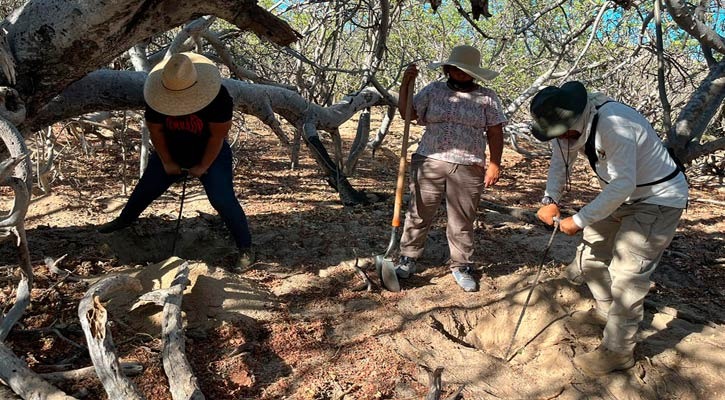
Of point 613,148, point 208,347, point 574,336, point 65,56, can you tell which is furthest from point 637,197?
point 65,56

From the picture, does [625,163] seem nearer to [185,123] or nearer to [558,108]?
[558,108]

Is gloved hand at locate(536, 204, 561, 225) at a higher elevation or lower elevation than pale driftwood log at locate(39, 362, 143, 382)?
higher

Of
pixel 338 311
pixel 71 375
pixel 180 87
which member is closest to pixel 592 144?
pixel 338 311

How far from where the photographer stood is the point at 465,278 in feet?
13.5

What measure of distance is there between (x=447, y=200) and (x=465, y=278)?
0.57 metres

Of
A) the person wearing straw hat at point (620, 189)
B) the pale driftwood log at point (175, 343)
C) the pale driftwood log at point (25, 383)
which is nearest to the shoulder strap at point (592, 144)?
the person wearing straw hat at point (620, 189)

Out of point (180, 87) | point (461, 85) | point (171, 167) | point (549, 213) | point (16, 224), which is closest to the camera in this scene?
point (16, 224)

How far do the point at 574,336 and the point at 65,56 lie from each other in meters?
3.25

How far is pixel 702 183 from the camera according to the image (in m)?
8.73

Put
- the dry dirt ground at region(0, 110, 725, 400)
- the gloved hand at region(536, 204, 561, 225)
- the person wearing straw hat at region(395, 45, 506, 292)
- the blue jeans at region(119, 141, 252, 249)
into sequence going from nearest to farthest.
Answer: the dry dirt ground at region(0, 110, 725, 400), the gloved hand at region(536, 204, 561, 225), the person wearing straw hat at region(395, 45, 506, 292), the blue jeans at region(119, 141, 252, 249)

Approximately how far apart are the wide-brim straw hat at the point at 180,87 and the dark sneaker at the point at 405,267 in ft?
5.67

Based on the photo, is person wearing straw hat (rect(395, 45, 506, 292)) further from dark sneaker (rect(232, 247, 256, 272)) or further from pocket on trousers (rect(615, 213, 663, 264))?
dark sneaker (rect(232, 247, 256, 272))

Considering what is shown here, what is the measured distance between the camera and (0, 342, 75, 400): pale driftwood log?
7.46 feet

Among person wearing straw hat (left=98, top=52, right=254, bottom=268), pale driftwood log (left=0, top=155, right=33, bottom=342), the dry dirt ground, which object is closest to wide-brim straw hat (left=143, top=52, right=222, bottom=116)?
person wearing straw hat (left=98, top=52, right=254, bottom=268)
